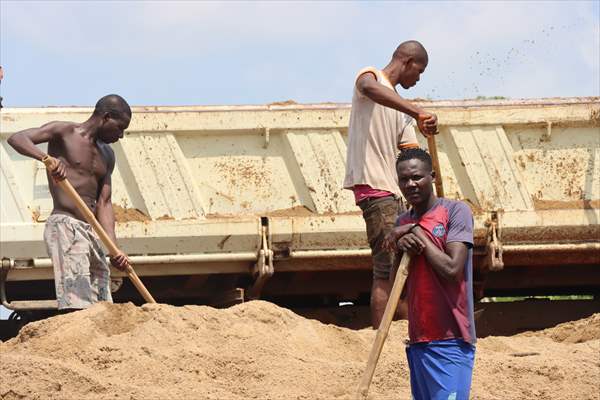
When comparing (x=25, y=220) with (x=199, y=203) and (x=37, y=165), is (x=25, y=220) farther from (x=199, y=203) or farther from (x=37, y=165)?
(x=199, y=203)

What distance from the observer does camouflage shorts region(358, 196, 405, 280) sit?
21.7 feet

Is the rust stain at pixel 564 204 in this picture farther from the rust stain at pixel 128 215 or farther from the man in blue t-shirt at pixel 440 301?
the man in blue t-shirt at pixel 440 301

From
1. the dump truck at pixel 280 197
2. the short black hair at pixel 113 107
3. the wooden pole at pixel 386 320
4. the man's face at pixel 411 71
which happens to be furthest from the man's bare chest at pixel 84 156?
the wooden pole at pixel 386 320

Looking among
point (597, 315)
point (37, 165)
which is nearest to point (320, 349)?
point (597, 315)

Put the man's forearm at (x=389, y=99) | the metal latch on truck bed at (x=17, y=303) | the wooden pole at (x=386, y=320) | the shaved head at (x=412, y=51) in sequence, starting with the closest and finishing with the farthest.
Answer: the wooden pole at (x=386, y=320)
the man's forearm at (x=389, y=99)
the shaved head at (x=412, y=51)
the metal latch on truck bed at (x=17, y=303)

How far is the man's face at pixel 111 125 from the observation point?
7.39m

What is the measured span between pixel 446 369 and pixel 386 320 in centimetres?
38

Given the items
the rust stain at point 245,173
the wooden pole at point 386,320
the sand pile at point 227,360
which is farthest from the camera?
the rust stain at point 245,173

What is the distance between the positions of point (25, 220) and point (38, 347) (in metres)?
2.12

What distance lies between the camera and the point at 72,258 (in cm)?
718

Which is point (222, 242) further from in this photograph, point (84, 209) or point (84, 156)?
point (84, 209)

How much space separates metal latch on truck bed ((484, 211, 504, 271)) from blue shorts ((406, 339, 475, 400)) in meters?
4.09

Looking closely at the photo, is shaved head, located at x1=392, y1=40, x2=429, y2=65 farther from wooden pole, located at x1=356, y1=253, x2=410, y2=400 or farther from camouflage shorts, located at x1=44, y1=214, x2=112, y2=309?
wooden pole, located at x1=356, y1=253, x2=410, y2=400

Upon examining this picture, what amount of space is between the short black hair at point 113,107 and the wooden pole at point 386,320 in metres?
3.14
